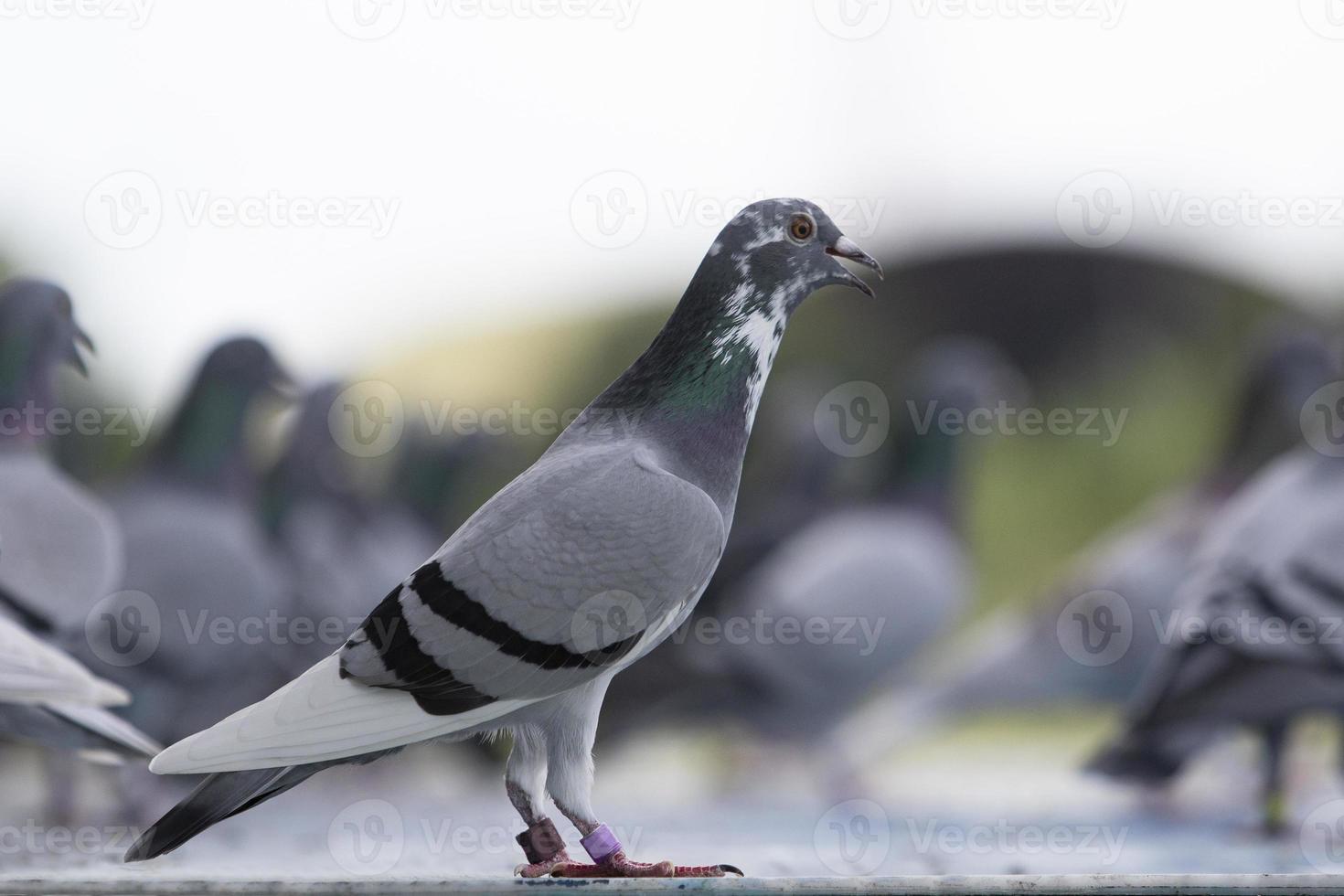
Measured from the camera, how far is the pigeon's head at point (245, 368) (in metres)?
6.11

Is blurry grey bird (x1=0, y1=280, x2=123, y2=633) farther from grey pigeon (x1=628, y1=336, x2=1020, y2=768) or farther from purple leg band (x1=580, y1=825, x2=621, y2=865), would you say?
grey pigeon (x1=628, y1=336, x2=1020, y2=768)

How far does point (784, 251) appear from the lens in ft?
9.23

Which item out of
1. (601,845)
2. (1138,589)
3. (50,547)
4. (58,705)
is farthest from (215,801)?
(1138,589)

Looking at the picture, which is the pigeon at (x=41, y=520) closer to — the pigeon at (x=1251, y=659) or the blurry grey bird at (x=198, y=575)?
the blurry grey bird at (x=198, y=575)

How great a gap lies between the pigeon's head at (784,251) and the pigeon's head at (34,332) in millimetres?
2927

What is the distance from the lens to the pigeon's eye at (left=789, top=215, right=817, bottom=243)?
2.83m

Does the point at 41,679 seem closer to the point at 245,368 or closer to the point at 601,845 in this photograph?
the point at 601,845

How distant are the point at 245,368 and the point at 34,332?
1412 millimetres

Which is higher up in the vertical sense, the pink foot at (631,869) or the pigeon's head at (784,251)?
the pigeon's head at (784,251)


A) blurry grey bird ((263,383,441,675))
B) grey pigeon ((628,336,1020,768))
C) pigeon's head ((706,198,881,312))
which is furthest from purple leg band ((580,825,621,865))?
grey pigeon ((628,336,1020,768))

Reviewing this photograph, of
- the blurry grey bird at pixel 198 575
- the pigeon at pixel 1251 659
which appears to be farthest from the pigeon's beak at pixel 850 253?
the blurry grey bird at pixel 198 575

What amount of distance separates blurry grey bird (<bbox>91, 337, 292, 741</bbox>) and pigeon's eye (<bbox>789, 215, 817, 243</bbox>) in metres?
3.37

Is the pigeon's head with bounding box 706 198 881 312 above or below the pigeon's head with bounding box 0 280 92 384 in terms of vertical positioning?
above

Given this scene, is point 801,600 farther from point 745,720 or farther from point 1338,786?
point 1338,786
